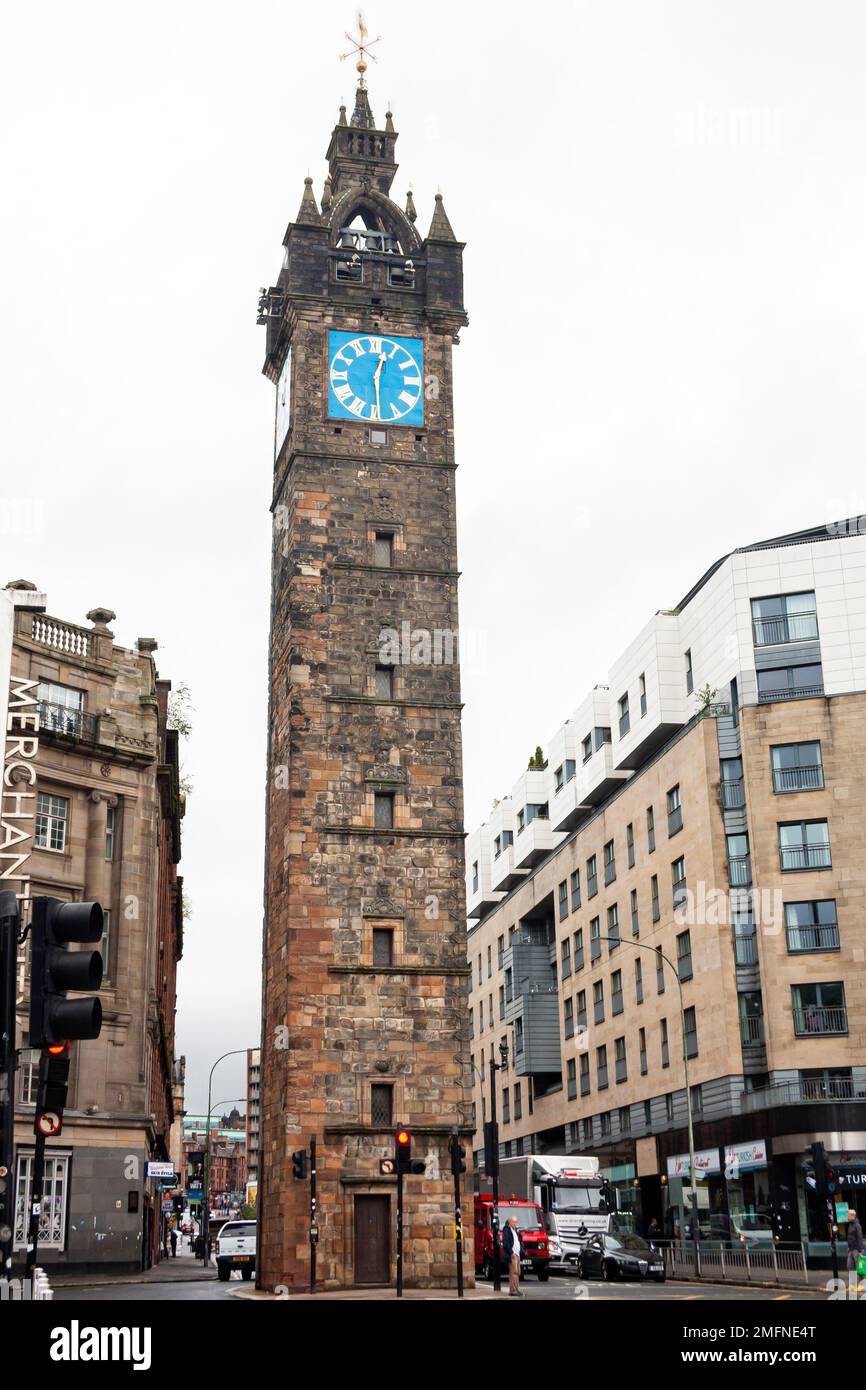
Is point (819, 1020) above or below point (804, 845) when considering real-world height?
below

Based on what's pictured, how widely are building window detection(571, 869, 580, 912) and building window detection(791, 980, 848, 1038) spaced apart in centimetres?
2767

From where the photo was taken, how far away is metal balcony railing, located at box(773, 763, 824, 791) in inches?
2452

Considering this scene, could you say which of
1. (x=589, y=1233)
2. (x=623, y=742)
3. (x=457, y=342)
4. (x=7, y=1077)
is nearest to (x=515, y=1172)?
(x=589, y=1233)

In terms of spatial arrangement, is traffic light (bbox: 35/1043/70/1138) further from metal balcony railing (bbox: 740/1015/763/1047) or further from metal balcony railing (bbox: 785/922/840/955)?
metal balcony railing (bbox: 740/1015/763/1047)

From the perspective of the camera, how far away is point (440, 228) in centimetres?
5088

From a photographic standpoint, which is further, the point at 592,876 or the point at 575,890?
the point at 575,890

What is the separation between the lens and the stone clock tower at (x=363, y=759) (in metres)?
40.5

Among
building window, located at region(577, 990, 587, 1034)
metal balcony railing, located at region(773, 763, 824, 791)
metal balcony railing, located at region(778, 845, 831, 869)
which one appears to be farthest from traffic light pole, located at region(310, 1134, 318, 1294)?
building window, located at region(577, 990, 587, 1034)

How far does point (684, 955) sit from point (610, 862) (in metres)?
14.0

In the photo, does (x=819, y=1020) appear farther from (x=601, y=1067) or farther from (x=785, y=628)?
(x=601, y=1067)

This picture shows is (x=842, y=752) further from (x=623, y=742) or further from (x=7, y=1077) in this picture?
(x=7, y=1077)

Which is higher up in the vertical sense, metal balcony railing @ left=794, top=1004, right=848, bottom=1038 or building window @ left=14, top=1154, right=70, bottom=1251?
metal balcony railing @ left=794, top=1004, right=848, bottom=1038

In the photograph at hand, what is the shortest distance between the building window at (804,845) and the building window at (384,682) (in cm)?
2411

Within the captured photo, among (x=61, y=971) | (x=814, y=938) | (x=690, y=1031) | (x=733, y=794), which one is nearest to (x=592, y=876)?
(x=690, y=1031)
